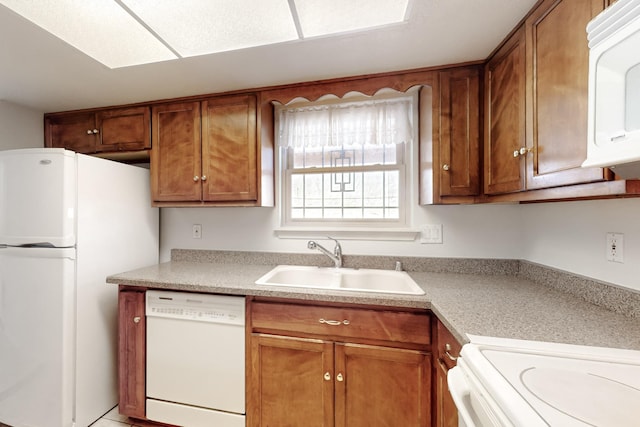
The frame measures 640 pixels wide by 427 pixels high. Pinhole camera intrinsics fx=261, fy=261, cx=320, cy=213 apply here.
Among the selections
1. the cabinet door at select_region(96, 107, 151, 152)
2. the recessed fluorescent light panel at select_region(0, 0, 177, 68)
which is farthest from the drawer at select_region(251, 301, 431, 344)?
the cabinet door at select_region(96, 107, 151, 152)

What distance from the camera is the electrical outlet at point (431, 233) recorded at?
5.81ft

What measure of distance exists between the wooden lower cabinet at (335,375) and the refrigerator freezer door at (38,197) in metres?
1.22

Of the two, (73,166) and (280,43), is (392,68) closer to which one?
(280,43)

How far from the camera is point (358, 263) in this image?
6.04ft

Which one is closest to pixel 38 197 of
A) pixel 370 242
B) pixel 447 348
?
pixel 370 242

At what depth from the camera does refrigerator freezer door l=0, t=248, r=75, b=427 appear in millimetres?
1465

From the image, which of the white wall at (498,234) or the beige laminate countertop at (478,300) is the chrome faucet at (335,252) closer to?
the white wall at (498,234)

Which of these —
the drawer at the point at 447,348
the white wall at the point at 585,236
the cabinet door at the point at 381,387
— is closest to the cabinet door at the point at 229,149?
the cabinet door at the point at 381,387

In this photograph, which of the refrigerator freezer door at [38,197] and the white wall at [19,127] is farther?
the white wall at [19,127]

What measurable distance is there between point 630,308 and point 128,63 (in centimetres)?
256

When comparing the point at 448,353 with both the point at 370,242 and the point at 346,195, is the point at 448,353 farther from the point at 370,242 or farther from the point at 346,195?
the point at 346,195

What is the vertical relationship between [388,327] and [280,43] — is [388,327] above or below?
below

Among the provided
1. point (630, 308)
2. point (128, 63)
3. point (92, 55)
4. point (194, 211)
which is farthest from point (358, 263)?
point (92, 55)

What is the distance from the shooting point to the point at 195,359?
1.49 m
